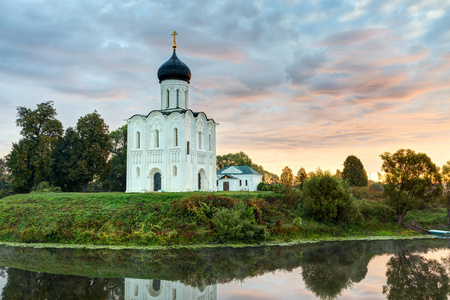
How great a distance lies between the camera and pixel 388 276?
11.5m

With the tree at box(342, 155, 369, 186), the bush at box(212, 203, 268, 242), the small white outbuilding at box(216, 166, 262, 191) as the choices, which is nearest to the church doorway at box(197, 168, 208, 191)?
the bush at box(212, 203, 268, 242)

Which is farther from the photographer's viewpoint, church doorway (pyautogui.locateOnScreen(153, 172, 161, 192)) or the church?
church doorway (pyautogui.locateOnScreen(153, 172, 161, 192))

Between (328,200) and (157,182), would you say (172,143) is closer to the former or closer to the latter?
(157,182)

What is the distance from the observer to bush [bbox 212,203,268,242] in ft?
56.9

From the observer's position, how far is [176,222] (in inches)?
738

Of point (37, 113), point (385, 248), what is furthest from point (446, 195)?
point (37, 113)

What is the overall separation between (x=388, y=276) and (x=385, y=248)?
5.67 meters

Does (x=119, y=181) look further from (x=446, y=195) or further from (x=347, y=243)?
(x=446, y=195)

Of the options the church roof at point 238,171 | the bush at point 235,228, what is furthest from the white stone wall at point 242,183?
the bush at point 235,228

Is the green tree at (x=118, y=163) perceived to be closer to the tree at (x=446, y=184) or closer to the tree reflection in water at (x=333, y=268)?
the tree reflection in water at (x=333, y=268)

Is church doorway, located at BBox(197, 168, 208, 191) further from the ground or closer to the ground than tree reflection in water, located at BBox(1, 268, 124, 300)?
further from the ground

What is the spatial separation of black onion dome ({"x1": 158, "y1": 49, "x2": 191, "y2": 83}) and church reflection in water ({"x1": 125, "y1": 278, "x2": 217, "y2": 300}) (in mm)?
21306

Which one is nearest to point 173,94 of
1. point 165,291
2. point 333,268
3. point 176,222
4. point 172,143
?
point 172,143

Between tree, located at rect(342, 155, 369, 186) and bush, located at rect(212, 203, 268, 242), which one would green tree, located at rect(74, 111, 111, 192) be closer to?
bush, located at rect(212, 203, 268, 242)
